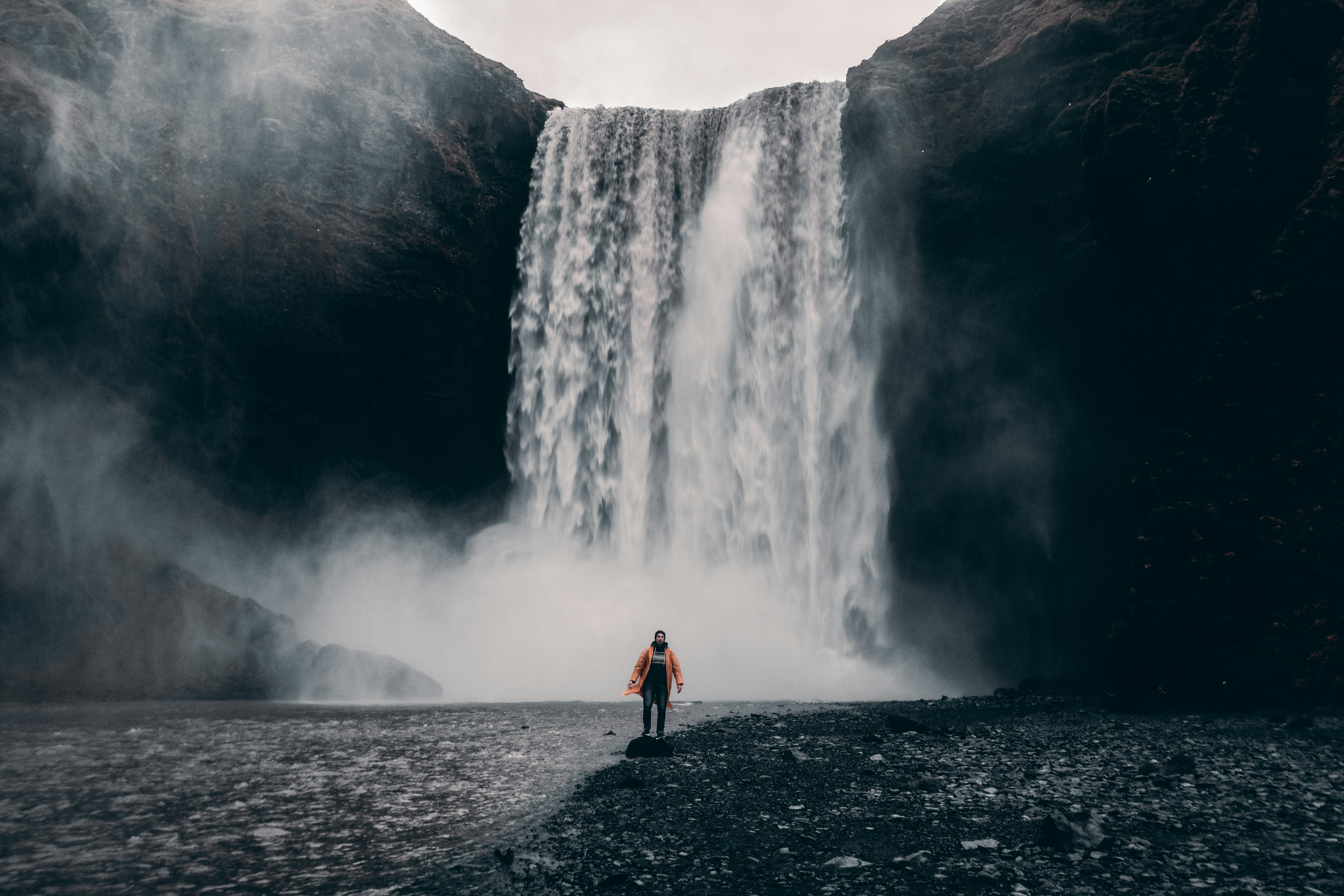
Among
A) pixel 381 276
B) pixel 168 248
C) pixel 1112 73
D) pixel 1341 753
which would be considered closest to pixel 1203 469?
pixel 1341 753

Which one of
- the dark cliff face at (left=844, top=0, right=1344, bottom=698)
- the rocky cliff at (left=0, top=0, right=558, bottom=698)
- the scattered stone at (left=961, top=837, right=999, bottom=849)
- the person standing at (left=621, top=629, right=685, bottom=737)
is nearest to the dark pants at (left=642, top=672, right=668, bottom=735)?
the person standing at (left=621, top=629, right=685, bottom=737)

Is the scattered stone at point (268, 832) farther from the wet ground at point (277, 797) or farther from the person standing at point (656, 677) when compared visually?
the person standing at point (656, 677)

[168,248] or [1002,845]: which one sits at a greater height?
[168,248]

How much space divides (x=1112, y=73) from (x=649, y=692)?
19.3 m

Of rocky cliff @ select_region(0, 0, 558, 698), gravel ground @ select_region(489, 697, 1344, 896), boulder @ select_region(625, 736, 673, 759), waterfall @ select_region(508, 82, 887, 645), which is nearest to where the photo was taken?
gravel ground @ select_region(489, 697, 1344, 896)

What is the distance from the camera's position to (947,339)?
73.7 ft

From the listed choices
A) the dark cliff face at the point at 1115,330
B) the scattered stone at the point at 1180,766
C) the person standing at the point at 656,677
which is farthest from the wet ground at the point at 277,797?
the dark cliff face at the point at 1115,330

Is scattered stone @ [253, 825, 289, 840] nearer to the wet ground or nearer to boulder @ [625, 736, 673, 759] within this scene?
the wet ground

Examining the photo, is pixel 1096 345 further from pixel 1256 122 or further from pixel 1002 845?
pixel 1002 845

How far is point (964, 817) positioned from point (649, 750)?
449 cm

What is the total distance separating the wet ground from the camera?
18.4ft

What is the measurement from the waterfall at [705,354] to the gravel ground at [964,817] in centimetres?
1231

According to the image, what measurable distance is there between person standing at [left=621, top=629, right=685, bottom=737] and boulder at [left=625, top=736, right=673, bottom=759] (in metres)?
0.85

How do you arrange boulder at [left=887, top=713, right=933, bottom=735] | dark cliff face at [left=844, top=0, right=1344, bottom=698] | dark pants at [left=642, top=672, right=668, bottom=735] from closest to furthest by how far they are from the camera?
1. dark pants at [left=642, top=672, right=668, bottom=735]
2. boulder at [left=887, top=713, right=933, bottom=735]
3. dark cliff face at [left=844, top=0, right=1344, bottom=698]
